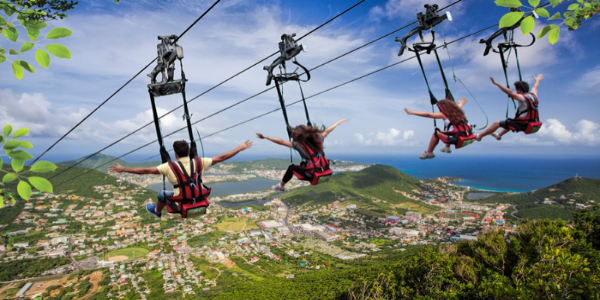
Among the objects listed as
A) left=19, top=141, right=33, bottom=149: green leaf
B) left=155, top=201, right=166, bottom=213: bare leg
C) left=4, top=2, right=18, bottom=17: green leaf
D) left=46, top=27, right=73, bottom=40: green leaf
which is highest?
left=4, top=2, right=18, bottom=17: green leaf

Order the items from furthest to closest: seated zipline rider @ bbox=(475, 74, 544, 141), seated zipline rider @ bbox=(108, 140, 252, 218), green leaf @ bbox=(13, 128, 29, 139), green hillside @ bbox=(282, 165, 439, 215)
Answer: green hillside @ bbox=(282, 165, 439, 215) < seated zipline rider @ bbox=(475, 74, 544, 141) < seated zipline rider @ bbox=(108, 140, 252, 218) < green leaf @ bbox=(13, 128, 29, 139)

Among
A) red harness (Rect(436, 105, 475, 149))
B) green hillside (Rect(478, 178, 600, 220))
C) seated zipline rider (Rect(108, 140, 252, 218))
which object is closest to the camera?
seated zipline rider (Rect(108, 140, 252, 218))

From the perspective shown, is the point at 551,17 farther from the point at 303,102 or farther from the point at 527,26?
the point at 303,102

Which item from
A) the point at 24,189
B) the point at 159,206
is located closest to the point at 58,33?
the point at 24,189

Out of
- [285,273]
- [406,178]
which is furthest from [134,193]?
[406,178]

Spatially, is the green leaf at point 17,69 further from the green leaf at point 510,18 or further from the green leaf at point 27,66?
the green leaf at point 510,18

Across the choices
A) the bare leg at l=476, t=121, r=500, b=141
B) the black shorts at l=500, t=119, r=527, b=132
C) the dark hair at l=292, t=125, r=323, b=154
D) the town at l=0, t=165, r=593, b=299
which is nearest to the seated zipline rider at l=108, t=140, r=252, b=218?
the dark hair at l=292, t=125, r=323, b=154

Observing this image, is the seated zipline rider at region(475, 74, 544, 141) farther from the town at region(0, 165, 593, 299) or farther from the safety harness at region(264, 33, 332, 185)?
the town at region(0, 165, 593, 299)

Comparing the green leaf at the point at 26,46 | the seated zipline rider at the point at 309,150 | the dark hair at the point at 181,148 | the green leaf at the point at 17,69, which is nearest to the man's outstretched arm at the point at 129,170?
the dark hair at the point at 181,148

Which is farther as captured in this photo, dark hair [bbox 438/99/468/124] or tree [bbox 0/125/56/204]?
dark hair [bbox 438/99/468/124]
